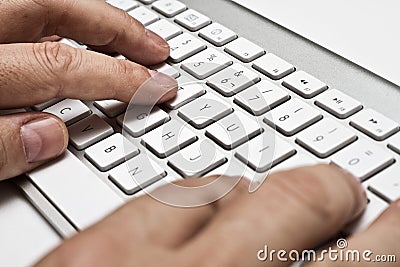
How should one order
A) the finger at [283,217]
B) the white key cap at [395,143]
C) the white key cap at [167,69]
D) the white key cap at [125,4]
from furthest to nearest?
1. the white key cap at [125,4]
2. the white key cap at [167,69]
3. the white key cap at [395,143]
4. the finger at [283,217]

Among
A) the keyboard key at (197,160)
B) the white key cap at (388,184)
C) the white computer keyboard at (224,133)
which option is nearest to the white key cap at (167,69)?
the white computer keyboard at (224,133)

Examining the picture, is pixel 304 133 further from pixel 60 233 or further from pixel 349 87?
pixel 60 233

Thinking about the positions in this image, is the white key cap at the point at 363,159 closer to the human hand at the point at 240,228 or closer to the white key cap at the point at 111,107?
the human hand at the point at 240,228

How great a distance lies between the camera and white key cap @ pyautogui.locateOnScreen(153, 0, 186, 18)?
2.21 ft

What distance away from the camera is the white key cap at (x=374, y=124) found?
0.50 meters

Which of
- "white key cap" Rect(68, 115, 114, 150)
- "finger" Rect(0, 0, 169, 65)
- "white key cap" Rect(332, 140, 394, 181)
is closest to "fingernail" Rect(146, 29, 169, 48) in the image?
"finger" Rect(0, 0, 169, 65)

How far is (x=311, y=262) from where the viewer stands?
40cm

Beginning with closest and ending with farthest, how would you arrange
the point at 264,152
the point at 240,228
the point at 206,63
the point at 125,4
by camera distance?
the point at 240,228
the point at 264,152
the point at 206,63
the point at 125,4

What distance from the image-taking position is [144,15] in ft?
2.23

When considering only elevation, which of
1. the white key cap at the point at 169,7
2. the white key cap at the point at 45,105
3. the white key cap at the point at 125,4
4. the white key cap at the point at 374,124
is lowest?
the white key cap at the point at 45,105

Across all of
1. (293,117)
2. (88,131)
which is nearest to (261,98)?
(293,117)

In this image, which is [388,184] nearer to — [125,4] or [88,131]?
[88,131]

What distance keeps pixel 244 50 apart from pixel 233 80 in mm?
51

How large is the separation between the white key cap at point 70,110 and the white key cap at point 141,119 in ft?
0.11
